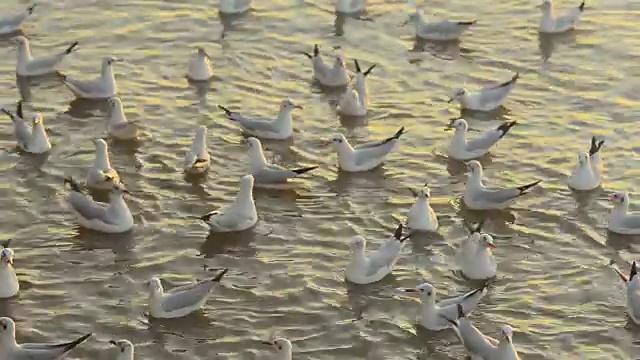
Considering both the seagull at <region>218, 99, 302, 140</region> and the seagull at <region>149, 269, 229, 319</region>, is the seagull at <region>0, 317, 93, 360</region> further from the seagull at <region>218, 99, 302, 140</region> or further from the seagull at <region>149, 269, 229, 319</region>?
the seagull at <region>218, 99, 302, 140</region>

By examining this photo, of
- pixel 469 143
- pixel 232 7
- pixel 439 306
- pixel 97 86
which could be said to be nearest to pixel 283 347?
pixel 439 306

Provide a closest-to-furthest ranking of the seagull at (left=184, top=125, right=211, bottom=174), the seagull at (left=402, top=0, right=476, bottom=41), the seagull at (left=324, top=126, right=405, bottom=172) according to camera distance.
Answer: the seagull at (left=184, top=125, right=211, bottom=174)
the seagull at (left=324, top=126, right=405, bottom=172)
the seagull at (left=402, top=0, right=476, bottom=41)

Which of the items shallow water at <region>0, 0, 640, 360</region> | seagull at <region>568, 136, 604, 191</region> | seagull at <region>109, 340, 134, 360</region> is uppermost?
seagull at <region>568, 136, 604, 191</region>

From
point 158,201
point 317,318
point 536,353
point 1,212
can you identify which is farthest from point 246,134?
point 536,353

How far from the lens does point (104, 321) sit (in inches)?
504

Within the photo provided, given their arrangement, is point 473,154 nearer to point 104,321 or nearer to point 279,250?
point 279,250

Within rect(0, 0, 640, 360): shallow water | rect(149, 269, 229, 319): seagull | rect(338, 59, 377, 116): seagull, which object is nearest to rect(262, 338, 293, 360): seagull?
rect(0, 0, 640, 360): shallow water

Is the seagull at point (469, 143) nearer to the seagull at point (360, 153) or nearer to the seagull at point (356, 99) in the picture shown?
the seagull at point (360, 153)

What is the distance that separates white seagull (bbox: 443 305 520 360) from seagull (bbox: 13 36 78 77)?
9.69 metres

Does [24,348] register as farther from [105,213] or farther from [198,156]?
[198,156]

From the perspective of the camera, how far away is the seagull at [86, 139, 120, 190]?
15727 millimetres

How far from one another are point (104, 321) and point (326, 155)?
5319mm

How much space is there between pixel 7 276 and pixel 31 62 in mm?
6947

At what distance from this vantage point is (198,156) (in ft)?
53.2
